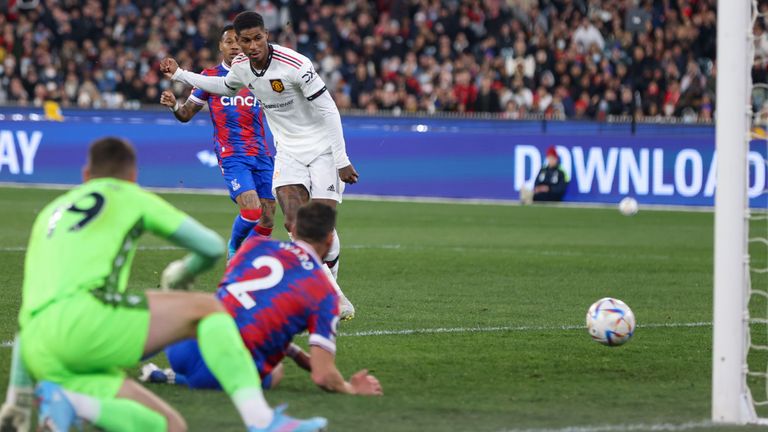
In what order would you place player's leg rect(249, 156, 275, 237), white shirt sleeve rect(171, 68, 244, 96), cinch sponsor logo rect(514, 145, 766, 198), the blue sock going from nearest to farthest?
1. white shirt sleeve rect(171, 68, 244, 96)
2. the blue sock
3. player's leg rect(249, 156, 275, 237)
4. cinch sponsor logo rect(514, 145, 766, 198)

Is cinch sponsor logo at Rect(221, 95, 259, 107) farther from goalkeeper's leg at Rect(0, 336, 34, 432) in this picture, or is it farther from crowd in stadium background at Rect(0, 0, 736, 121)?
crowd in stadium background at Rect(0, 0, 736, 121)

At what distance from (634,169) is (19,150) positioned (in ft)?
37.9

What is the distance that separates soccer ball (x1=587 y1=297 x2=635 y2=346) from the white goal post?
208 centimetres

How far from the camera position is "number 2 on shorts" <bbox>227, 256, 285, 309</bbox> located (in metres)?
6.57

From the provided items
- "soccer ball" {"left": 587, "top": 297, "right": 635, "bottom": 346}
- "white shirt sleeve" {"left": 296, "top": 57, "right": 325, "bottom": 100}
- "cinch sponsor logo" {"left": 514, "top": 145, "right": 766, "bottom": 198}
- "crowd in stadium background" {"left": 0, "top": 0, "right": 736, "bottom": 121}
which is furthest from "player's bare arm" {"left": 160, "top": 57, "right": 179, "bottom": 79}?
"crowd in stadium background" {"left": 0, "top": 0, "right": 736, "bottom": 121}

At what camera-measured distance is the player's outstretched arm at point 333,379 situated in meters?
6.57

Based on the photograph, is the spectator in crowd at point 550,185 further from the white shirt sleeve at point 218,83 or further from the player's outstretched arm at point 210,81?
the white shirt sleeve at point 218,83

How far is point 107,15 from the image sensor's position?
33.1 m

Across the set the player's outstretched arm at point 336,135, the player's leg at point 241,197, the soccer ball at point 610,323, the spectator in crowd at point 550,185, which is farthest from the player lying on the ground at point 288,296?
the spectator in crowd at point 550,185

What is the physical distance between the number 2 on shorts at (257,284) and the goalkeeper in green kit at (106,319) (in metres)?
1.05

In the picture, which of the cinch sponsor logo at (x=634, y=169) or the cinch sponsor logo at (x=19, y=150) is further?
the cinch sponsor logo at (x=19, y=150)

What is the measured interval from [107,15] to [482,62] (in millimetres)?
9451

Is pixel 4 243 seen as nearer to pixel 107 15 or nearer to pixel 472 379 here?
pixel 472 379

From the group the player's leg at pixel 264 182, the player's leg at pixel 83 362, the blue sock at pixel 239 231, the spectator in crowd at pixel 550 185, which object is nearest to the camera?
the player's leg at pixel 83 362
